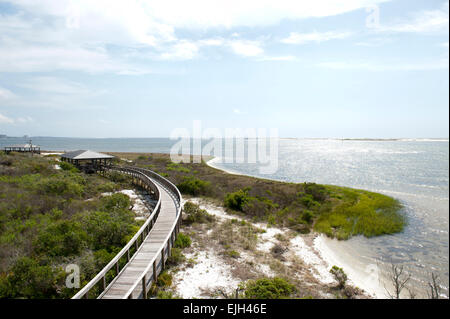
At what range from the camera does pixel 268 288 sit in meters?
8.59

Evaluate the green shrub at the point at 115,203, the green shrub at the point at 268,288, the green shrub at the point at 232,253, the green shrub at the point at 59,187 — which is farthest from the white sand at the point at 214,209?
the green shrub at the point at 268,288

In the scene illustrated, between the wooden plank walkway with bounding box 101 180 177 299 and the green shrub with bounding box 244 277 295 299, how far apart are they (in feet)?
11.1

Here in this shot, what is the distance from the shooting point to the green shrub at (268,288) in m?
8.25

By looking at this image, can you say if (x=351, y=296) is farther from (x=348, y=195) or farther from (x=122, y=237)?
(x=348, y=195)

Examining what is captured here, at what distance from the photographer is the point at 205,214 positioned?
16.5m

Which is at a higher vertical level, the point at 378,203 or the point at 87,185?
the point at 87,185

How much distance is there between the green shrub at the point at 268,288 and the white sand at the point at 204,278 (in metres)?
0.61

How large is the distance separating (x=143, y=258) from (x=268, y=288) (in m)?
4.72

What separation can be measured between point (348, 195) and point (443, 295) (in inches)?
638

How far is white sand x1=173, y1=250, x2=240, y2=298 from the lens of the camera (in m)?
8.65

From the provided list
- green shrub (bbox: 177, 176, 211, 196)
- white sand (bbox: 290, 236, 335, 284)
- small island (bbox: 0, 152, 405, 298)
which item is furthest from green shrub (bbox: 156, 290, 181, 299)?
green shrub (bbox: 177, 176, 211, 196)
